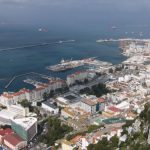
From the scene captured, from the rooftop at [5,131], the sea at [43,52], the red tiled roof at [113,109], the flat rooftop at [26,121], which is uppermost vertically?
the sea at [43,52]

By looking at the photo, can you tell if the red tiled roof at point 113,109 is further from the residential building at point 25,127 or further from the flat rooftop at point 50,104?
the residential building at point 25,127

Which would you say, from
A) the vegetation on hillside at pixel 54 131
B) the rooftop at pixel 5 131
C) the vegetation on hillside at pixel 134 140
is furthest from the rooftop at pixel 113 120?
the rooftop at pixel 5 131

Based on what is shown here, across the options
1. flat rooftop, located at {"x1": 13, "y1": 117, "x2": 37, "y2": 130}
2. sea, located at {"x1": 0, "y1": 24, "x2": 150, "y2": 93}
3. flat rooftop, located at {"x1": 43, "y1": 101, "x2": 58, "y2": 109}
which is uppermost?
sea, located at {"x1": 0, "y1": 24, "x2": 150, "y2": 93}

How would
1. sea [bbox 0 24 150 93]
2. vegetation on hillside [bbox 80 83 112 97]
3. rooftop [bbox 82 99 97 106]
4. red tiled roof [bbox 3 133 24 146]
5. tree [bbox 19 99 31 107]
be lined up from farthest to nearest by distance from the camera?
sea [bbox 0 24 150 93], vegetation on hillside [bbox 80 83 112 97], tree [bbox 19 99 31 107], rooftop [bbox 82 99 97 106], red tiled roof [bbox 3 133 24 146]

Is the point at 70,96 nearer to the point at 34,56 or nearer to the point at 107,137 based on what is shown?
the point at 107,137

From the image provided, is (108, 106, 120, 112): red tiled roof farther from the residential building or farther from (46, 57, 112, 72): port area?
(46, 57, 112, 72): port area

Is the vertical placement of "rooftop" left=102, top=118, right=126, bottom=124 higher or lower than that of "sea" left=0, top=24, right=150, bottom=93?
lower

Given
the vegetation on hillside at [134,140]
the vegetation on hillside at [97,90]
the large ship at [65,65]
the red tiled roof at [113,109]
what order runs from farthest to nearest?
the large ship at [65,65] < the vegetation on hillside at [97,90] < the red tiled roof at [113,109] < the vegetation on hillside at [134,140]

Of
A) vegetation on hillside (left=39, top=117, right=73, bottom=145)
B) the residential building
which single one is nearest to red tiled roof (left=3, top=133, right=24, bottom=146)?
the residential building
